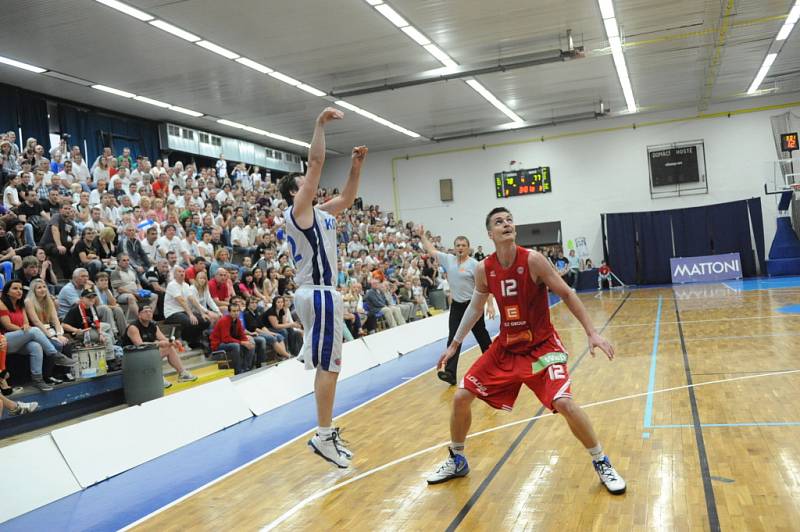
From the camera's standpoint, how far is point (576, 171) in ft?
93.9

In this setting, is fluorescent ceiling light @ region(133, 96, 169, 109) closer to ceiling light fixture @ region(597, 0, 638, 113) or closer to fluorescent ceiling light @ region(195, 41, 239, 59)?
fluorescent ceiling light @ region(195, 41, 239, 59)

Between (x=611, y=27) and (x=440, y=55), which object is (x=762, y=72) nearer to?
(x=611, y=27)

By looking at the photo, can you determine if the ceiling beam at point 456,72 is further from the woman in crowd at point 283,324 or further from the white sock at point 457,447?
the white sock at point 457,447

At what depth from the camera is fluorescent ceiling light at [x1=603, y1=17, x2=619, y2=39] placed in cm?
1588

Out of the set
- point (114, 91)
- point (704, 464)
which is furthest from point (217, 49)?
point (704, 464)

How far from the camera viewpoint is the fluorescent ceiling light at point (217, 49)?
15.2 m

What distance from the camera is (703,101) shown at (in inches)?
973

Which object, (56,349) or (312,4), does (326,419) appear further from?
(312,4)

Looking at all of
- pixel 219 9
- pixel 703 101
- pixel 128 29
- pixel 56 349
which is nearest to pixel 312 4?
pixel 219 9

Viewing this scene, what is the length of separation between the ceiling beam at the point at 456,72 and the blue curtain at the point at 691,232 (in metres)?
12.3

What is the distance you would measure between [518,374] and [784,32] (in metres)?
17.8

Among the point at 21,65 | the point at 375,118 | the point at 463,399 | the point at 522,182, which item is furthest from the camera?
the point at 522,182

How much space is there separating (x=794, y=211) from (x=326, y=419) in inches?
991

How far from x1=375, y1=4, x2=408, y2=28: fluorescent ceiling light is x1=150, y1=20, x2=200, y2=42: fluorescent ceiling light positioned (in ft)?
12.9
